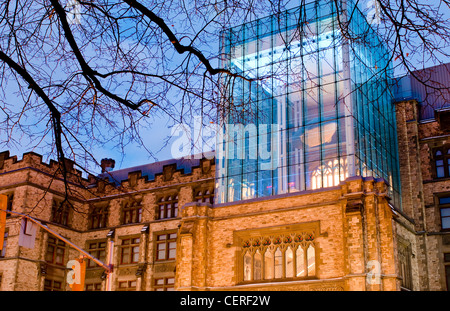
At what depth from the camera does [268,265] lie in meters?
25.0

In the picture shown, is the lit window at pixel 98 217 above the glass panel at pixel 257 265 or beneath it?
above

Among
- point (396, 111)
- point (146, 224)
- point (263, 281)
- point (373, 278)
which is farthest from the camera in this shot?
point (146, 224)

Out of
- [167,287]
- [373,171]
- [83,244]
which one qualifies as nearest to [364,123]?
[373,171]

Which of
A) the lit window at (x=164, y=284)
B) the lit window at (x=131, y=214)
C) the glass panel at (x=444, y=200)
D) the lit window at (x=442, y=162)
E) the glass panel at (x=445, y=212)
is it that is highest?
the lit window at (x=442, y=162)

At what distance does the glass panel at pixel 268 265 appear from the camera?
2478 centimetres

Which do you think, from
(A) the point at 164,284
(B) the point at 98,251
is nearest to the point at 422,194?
(A) the point at 164,284

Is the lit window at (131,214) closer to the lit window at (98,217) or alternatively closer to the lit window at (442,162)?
the lit window at (98,217)

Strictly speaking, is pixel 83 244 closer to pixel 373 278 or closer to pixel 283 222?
pixel 283 222

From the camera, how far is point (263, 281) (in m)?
24.6

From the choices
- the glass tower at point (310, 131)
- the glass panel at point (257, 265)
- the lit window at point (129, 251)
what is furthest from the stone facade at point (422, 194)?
the lit window at point (129, 251)

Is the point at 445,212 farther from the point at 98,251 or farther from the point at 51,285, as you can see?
the point at 51,285

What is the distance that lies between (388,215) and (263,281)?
19.6 feet

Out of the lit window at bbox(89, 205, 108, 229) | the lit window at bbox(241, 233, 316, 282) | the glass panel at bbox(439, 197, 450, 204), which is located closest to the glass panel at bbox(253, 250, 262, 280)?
the lit window at bbox(241, 233, 316, 282)
